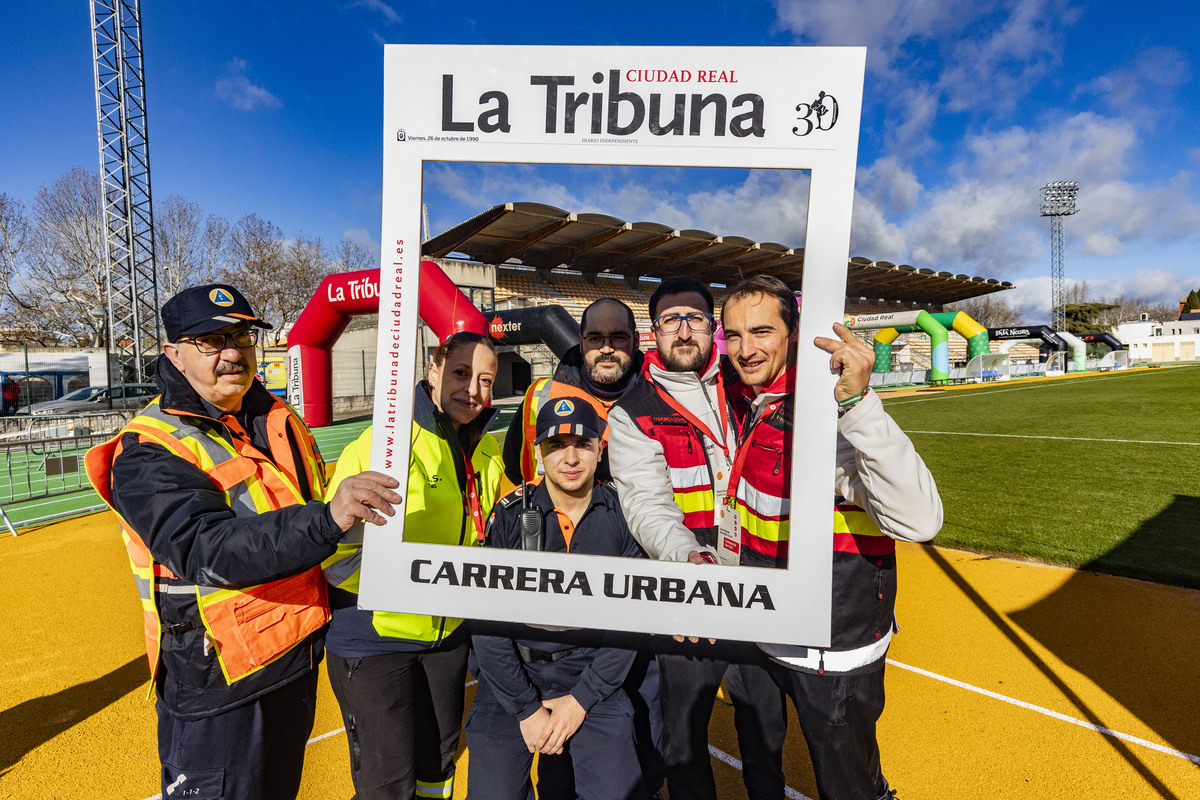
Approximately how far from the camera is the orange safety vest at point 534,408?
114 inches

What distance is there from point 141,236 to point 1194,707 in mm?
27365

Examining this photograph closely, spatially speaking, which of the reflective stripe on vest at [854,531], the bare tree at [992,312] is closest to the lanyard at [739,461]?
the reflective stripe on vest at [854,531]

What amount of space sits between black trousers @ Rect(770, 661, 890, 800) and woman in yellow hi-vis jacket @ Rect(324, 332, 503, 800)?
1.40 m

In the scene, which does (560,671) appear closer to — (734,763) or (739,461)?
(739,461)

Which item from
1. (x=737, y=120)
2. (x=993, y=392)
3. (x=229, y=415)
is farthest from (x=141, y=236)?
(x=993, y=392)

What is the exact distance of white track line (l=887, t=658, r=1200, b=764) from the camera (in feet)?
9.70

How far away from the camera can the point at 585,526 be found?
2143mm

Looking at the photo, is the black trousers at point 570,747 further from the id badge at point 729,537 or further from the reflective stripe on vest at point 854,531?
the reflective stripe on vest at point 854,531

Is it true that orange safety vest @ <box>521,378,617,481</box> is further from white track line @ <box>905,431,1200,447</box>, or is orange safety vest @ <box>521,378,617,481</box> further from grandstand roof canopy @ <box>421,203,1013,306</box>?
white track line @ <box>905,431,1200,447</box>

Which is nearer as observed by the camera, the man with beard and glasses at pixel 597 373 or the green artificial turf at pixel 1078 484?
the man with beard and glasses at pixel 597 373

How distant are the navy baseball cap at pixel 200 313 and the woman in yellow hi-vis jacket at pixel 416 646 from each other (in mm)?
643

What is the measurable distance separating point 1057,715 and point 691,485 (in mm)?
3200

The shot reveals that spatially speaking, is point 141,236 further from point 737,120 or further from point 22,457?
point 737,120

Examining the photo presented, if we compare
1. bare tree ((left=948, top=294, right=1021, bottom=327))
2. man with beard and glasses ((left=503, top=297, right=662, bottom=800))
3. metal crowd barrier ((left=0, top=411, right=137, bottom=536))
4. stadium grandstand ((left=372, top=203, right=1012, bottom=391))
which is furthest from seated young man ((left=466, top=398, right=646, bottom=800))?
bare tree ((left=948, top=294, right=1021, bottom=327))
